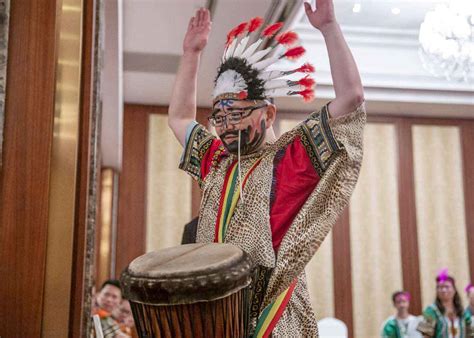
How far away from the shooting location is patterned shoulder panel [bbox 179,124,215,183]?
1.90 meters

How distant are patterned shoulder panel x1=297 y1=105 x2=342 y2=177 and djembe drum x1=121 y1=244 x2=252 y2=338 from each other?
35cm

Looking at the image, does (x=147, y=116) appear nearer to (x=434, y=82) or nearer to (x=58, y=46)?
(x=434, y=82)

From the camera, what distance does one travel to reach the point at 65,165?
5.64 feet

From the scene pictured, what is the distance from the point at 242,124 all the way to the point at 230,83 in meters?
0.12

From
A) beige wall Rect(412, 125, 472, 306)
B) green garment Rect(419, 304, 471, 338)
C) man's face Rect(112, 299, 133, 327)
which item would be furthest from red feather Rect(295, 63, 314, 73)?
beige wall Rect(412, 125, 472, 306)

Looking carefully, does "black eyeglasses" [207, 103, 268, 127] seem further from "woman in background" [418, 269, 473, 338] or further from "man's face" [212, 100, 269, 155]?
"woman in background" [418, 269, 473, 338]

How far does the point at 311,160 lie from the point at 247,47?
0.41 m

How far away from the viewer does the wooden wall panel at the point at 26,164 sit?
153cm

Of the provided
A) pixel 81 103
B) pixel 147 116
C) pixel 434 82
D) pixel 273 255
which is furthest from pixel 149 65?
pixel 273 255

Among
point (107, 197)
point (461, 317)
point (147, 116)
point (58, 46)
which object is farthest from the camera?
point (147, 116)

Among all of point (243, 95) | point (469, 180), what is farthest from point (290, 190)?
point (469, 180)

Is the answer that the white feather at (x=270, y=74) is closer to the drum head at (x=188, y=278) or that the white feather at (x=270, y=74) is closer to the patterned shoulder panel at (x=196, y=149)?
the patterned shoulder panel at (x=196, y=149)

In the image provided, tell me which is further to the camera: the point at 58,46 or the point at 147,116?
the point at 147,116

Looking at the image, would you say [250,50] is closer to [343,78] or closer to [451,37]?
[343,78]
